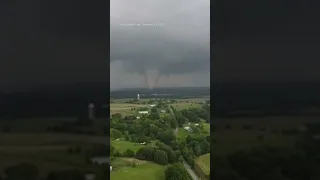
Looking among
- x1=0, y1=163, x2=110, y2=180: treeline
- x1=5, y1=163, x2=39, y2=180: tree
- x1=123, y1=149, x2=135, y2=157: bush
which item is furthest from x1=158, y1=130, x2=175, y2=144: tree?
x1=5, y1=163, x2=39, y2=180: tree

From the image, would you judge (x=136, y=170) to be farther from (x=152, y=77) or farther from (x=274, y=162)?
(x=274, y=162)

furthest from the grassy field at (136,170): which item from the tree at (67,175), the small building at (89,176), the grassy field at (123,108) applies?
the grassy field at (123,108)

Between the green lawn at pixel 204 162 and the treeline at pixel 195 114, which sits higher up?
the treeline at pixel 195 114

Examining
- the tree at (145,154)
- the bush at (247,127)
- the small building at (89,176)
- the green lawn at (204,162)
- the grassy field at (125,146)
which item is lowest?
the small building at (89,176)

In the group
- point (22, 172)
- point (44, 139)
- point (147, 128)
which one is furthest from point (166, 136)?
point (22, 172)

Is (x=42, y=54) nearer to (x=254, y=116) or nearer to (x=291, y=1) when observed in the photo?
(x=254, y=116)

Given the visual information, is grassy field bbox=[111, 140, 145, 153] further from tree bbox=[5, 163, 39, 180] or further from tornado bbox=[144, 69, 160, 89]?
tree bbox=[5, 163, 39, 180]

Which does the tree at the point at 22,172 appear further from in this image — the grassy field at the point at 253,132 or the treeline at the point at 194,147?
the grassy field at the point at 253,132
